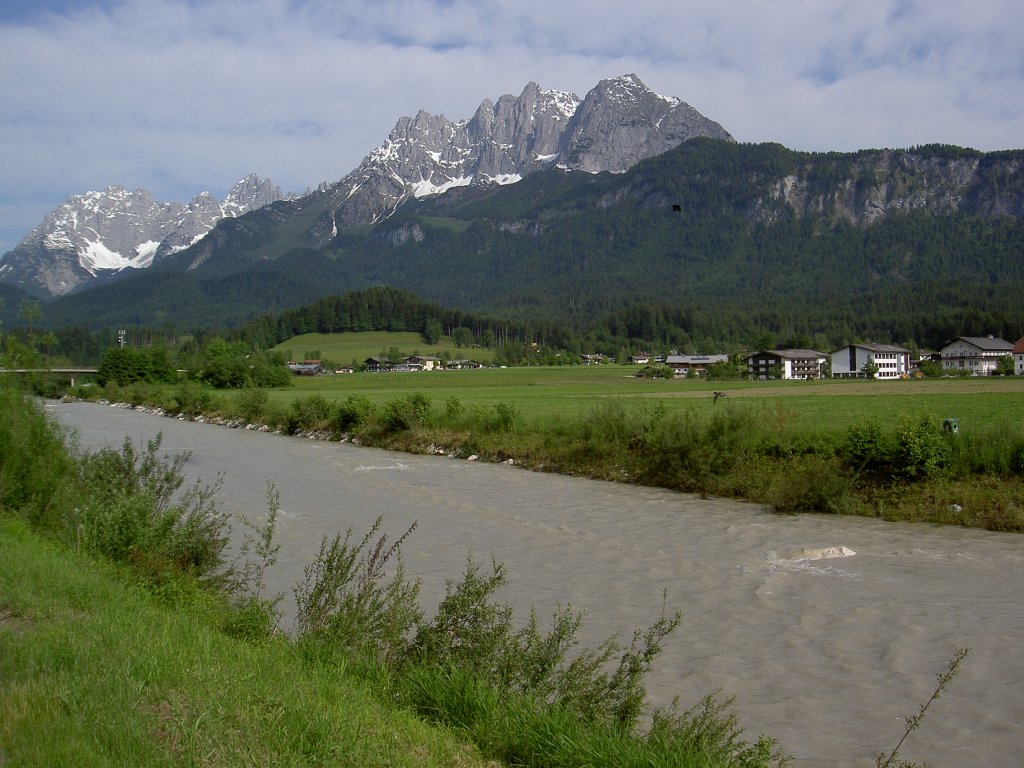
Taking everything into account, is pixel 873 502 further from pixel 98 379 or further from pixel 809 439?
pixel 98 379

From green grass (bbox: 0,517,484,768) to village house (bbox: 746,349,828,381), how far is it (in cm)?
14463

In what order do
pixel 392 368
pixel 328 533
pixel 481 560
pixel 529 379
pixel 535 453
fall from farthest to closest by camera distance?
pixel 392 368 → pixel 529 379 → pixel 535 453 → pixel 328 533 → pixel 481 560

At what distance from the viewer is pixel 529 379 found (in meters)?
120

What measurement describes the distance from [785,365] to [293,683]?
153 m

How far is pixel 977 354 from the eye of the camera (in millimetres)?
142250

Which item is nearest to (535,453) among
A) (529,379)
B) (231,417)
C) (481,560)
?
(481,560)

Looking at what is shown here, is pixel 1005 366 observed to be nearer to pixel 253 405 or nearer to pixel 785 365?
pixel 785 365

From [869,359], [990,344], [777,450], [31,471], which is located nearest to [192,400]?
[777,450]

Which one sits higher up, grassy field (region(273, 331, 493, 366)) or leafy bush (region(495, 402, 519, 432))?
grassy field (region(273, 331, 493, 366))

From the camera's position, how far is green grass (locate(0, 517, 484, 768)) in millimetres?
4912

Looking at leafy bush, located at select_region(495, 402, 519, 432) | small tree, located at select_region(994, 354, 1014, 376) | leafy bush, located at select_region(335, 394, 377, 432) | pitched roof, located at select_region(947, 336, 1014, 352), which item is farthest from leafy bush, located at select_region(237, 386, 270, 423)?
pitched roof, located at select_region(947, 336, 1014, 352)

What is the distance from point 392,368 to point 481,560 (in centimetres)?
15442

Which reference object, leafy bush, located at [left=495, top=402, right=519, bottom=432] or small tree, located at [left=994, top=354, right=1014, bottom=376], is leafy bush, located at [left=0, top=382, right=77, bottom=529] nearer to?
leafy bush, located at [left=495, top=402, right=519, bottom=432]

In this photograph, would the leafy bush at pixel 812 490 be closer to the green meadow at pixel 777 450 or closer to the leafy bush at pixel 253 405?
the green meadow at pixel 777 450
